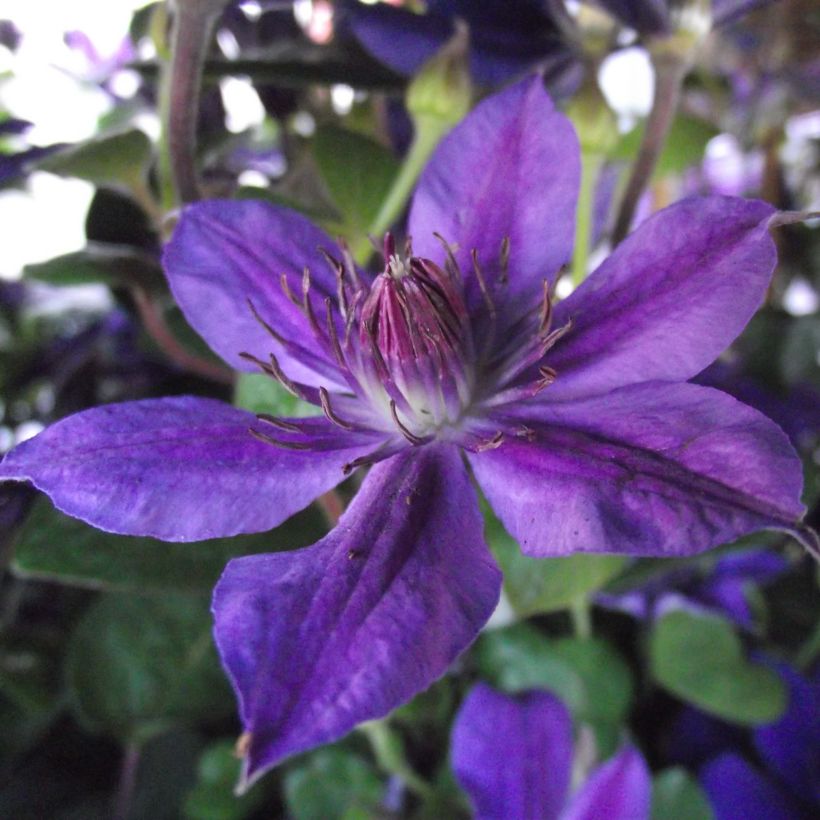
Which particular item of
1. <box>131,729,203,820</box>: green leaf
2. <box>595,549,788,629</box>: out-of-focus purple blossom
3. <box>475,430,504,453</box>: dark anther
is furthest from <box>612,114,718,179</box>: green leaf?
<box>131,729,203,820</box>: green leaf

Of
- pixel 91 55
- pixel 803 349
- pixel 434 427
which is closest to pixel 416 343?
pixel 434 427

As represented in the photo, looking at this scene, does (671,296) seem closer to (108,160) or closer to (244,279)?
(244,279)

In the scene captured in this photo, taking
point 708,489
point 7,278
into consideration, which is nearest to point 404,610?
point 708,489

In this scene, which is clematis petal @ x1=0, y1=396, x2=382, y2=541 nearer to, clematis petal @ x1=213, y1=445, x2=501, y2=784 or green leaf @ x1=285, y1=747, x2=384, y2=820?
clematis petal @ x1=213, y1=445, x2=501, y2=784

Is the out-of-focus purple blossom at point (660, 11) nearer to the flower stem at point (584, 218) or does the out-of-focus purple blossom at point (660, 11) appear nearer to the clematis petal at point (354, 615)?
the flower stem at point (584, 218)

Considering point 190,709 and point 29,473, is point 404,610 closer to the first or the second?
point 29,473
